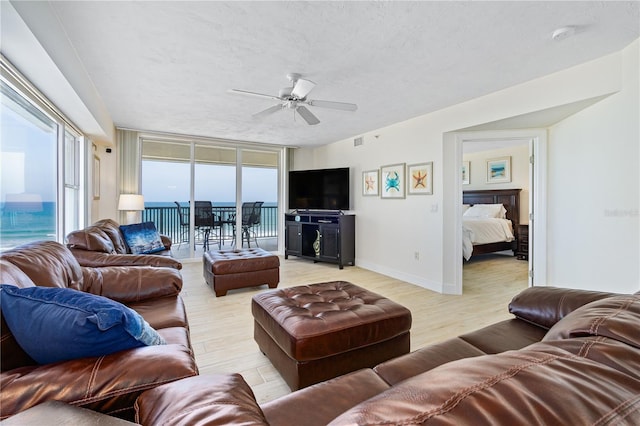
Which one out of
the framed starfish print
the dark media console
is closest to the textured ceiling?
the framed starfish print

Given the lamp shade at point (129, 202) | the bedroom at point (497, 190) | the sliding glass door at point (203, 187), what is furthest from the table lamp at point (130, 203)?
the bedroom at point (497, 190)

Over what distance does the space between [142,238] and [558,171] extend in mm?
4947

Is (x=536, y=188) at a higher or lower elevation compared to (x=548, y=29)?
lower

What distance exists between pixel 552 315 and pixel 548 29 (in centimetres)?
191

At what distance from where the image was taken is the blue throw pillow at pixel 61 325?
31.6 inches

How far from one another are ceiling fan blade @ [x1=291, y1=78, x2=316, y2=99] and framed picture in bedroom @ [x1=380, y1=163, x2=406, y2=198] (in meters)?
2.17

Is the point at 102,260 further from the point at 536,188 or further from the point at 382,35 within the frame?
the point at 536,188

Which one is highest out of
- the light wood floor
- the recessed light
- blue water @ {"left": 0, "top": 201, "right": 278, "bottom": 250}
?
the recessed light

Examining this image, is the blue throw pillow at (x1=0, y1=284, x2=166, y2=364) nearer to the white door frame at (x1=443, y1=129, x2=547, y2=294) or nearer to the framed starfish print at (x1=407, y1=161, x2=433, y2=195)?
the white door frame at (x1=443, y1=129, x2=547, y2=294)

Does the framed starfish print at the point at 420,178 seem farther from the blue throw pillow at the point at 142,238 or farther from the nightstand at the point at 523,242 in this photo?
the blue throw pillow at the point at 142,238

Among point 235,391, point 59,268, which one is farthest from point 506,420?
point 59,268

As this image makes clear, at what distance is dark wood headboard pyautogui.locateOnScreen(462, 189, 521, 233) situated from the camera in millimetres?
5875

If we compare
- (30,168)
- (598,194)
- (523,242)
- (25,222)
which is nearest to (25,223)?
(25,222)

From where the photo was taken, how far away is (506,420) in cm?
33
